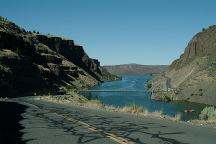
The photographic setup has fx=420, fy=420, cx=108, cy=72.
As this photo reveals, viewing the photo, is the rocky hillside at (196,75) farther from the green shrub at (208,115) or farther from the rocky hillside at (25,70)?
the green shrub at (208,115)

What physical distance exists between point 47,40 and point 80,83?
134 feet

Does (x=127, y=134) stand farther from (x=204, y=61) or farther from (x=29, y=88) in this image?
(x=204, y=61)

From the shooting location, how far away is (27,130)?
14.5 metres

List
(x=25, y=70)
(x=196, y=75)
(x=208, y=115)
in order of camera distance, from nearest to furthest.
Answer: (x=208, y=115) → (x=25, y=70) → (x=196, y=75)

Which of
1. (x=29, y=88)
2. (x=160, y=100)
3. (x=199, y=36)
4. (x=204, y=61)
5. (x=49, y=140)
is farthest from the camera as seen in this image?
(x=199, y=36)

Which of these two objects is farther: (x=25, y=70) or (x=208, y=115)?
(x=25, y=70)

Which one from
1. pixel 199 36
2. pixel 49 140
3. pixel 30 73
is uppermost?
pixel 199 36

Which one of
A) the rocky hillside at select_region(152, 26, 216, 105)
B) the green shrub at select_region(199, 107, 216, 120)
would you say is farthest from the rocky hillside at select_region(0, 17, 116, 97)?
the green shrub at select_region(199, 107, 216, 120)

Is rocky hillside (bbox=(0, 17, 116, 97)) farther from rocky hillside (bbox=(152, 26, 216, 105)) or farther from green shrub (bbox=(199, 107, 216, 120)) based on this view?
green shrub (bbox=(199, 107, 216, 120))

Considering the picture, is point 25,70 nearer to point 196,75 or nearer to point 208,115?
point 196,75

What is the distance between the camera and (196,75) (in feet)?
381

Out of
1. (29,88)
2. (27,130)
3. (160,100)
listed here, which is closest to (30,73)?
(29,88)

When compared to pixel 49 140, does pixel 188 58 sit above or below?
above

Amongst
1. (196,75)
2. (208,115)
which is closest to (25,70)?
(196,75)
